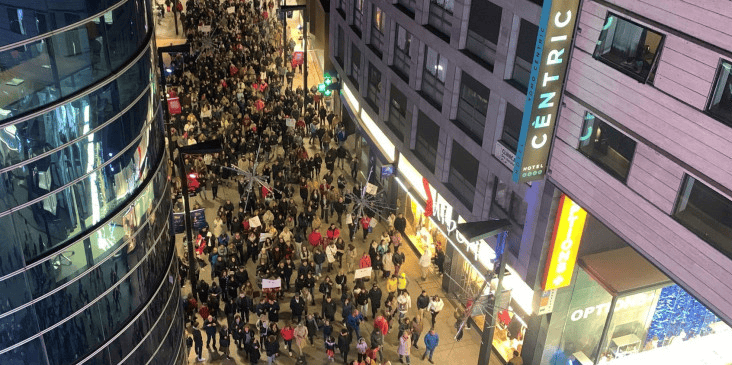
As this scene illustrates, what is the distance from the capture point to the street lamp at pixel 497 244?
2184 centimetres

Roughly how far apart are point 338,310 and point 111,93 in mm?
14947

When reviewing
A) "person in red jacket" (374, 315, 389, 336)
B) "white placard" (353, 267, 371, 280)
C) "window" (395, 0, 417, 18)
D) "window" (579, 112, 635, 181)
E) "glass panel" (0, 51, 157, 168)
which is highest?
"glass panel" (0, 51, 157, 168)

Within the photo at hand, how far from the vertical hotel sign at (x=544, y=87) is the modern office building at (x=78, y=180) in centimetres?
995

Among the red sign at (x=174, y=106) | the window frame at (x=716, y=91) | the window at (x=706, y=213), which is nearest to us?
the window frame at (x=716, y=91)

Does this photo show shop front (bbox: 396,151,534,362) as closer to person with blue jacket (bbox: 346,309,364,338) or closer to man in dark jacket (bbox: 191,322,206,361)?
person with blue jacket (bbox: 346,309,364,338)

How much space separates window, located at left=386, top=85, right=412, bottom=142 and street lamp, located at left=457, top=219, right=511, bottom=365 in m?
7.69

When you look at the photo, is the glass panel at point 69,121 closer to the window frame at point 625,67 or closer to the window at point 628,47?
the window frame at point 625,67

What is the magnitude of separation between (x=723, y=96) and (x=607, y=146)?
4118 millimetres

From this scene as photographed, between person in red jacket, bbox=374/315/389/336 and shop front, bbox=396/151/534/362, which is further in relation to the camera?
person in red jacket, bbox=374/315/389/336

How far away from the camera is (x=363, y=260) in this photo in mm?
27391

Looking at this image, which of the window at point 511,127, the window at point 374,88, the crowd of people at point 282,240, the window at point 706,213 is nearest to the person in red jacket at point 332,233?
the crowd of people at point 282,240

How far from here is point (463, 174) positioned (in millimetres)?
26141

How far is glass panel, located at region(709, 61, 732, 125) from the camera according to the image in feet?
49.8

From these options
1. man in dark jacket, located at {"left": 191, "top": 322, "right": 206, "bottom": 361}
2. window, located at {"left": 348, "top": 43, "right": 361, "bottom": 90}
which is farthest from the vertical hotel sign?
window, located at {"left": 348, "top": 43, "right": 361, "bottom": 90}
